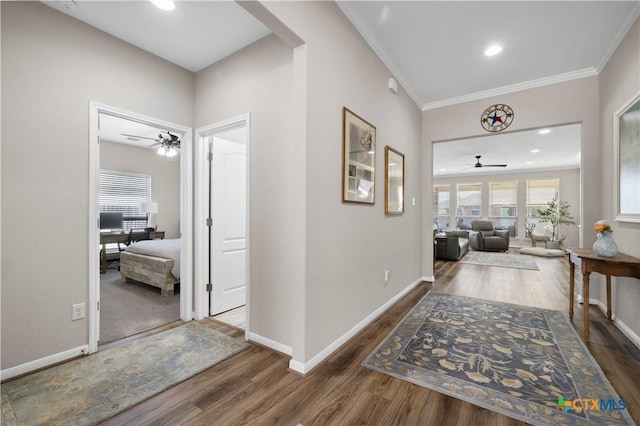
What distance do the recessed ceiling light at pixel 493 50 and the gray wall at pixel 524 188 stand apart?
833 centimetres

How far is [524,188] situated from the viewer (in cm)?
955

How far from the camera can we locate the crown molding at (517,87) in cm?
331

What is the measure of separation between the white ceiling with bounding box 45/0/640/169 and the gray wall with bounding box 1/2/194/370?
10.8 inches

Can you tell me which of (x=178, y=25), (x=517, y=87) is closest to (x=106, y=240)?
(x=178, y=25)

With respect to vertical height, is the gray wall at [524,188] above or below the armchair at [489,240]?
above

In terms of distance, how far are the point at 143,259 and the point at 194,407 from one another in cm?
313

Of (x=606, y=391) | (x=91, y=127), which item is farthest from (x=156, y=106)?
(x=606, y=391)

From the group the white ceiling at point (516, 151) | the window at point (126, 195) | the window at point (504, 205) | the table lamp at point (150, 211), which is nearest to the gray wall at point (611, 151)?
the white ceiling at point (516, 151)

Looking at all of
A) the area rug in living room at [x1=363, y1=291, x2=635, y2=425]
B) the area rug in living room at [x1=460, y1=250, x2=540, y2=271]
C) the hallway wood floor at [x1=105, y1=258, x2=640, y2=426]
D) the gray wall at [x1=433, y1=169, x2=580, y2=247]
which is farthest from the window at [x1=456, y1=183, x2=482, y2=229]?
the hallway wood floor at [x1=105, y1=258, x2=640, y2=426]

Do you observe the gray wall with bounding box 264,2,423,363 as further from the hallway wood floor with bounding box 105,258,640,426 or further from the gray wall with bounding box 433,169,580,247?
the gray wall with bounding box 433,169,580,247

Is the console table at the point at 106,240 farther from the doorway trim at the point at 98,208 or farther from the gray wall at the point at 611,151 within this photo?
the gray wall at the point at 611,151

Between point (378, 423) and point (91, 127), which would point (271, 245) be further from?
point (91, 127)

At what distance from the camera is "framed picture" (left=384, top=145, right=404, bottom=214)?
10.3 feet

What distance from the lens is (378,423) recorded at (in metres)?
1.47
